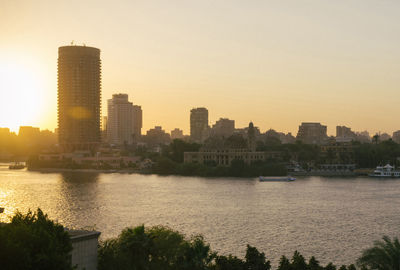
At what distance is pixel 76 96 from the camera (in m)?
131

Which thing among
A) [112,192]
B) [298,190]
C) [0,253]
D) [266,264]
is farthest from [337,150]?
[0,253]

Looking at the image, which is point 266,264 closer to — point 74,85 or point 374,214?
point 374,214

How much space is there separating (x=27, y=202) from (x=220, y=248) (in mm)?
25794

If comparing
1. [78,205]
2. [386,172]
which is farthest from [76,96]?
[78,205]

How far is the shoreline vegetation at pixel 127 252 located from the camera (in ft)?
35.4

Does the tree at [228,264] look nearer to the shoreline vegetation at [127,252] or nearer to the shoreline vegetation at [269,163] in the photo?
the shoreline vegetation at [127,252]

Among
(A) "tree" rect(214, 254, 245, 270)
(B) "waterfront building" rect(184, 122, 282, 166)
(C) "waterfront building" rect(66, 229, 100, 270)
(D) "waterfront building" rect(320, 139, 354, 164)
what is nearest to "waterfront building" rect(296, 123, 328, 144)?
(D) "waterfront building" rect(320, 139, 354, 164)

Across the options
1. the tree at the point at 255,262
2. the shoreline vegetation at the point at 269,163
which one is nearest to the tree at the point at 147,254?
the tree at the point at 255,262

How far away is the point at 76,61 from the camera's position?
130m

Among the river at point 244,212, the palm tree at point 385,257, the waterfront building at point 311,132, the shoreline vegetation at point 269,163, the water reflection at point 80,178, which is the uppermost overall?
the waterfront building at point 311,132

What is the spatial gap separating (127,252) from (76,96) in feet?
398

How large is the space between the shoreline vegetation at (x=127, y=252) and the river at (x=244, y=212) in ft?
25.8

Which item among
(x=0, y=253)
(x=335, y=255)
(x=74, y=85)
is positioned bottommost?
(x=335, y=255)

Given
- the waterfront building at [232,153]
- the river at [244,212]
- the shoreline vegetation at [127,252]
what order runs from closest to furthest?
1. the shoreline vegetation at [127,252]
2. the river at [244,212]
3. the waterfront building at [232,153]
